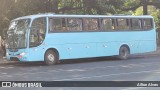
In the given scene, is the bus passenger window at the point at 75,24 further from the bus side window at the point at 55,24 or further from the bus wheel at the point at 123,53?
the bus wheel at the point at 123,53

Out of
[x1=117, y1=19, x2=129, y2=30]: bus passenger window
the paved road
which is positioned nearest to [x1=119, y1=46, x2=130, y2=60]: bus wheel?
[x1=117, y1=19, x2=129, y2=30]: bus passenger window

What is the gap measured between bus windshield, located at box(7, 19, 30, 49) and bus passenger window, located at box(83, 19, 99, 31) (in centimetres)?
397

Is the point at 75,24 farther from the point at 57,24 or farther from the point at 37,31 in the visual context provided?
the point at 37,31

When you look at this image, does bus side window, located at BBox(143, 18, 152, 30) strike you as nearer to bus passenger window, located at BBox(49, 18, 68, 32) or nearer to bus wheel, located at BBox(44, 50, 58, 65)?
bus passenger window, located at BBox(49, 18, 68, 32)

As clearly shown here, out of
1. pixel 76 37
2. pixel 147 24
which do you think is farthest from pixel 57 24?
pixel 147 24

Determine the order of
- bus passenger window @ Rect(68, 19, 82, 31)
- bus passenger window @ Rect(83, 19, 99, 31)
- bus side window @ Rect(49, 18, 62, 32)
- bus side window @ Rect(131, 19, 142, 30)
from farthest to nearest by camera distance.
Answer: bus side window @ Rect(131, 19, 142, 30) → bus passenger window @ Rect(83, 19, 99, 31) → bus passenger window @ Rect(68, 19, 82, 31) → bus side window @ Rect(49, 18, 62, 32)

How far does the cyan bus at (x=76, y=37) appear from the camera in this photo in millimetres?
23125

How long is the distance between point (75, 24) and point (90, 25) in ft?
4.04

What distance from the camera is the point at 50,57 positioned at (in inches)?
931

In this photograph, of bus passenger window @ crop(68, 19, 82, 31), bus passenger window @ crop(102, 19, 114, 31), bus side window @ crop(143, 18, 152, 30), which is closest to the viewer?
bus passenger window @ crop(68, 19, 82, 31)

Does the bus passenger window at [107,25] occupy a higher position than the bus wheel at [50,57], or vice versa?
the bus passenger window at [107,25]

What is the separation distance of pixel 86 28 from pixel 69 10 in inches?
321

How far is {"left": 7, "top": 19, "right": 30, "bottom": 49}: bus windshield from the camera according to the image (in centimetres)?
2311

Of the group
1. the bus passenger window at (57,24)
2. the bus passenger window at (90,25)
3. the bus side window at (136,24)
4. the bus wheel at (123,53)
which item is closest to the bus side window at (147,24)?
the bus side window at (136,24)
